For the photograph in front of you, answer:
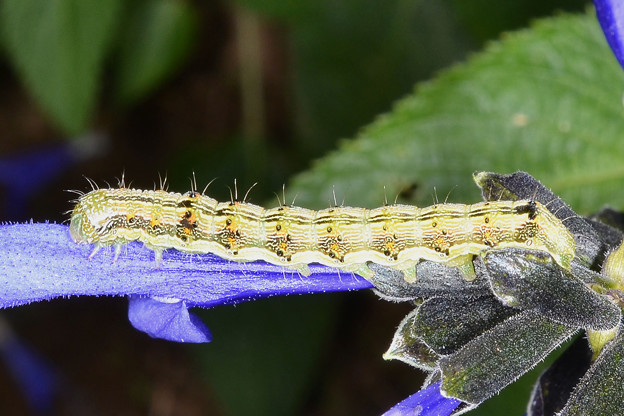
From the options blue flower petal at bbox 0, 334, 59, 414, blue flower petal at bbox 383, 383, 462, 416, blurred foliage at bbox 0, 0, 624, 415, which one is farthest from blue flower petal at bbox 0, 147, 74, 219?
blue flower petal at bbox 383, 383, 462, 416

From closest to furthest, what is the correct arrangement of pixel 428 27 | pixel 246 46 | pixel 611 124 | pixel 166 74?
1. pixel 611 124
2. pixel 428 27
3. pixel 166 74
4. pixel 246 46

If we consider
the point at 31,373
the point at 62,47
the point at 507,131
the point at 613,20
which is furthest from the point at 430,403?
the point at 31,373

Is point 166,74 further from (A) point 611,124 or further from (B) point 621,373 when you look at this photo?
(B) point 621,373

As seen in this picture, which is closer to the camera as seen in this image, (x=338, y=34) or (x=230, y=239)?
(x=230, y=239)

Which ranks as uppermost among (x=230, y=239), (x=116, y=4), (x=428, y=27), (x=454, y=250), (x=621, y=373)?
(x=116, y=4)

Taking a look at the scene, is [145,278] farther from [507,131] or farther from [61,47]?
[61,47]

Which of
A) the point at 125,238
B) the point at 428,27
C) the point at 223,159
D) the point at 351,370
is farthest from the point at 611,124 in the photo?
the point at 351,370

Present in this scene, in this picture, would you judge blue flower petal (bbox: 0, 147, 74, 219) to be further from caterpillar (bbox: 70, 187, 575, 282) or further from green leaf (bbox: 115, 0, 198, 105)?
caterpillar (bbox: 70, 187, 575, 282)

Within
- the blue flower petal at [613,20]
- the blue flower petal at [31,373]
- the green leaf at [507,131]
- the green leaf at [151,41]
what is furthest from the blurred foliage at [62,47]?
the blue flower petal at [31,373]

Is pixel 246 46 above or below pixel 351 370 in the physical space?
above
